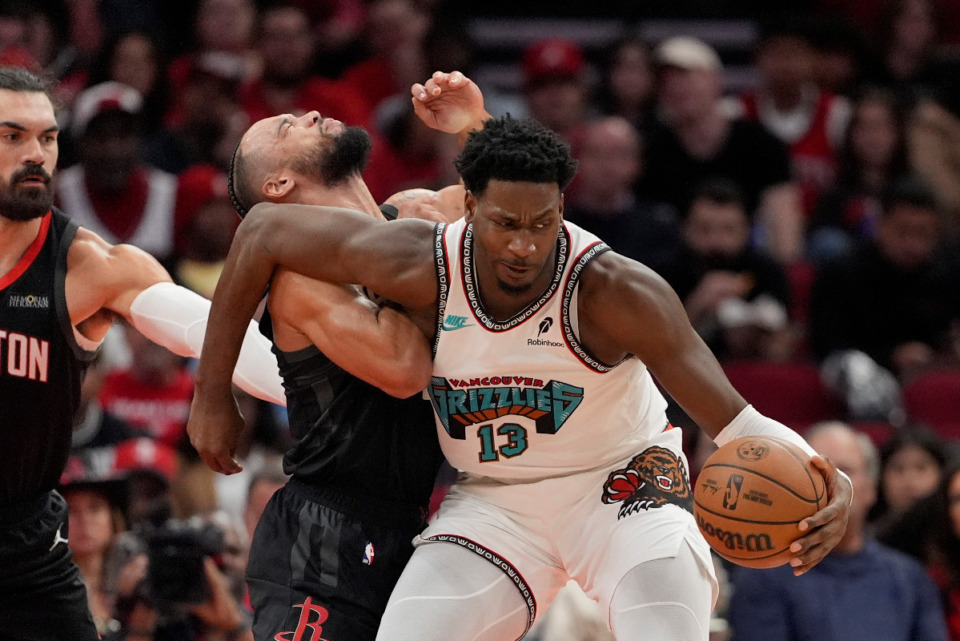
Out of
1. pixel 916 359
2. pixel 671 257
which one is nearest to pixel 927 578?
pixel 916 359

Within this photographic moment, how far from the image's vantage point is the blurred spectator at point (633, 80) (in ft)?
34.7

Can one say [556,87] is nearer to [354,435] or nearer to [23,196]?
[23,196]

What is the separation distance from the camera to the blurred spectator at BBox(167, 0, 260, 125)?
1030cm

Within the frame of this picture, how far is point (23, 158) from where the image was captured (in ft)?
15.4

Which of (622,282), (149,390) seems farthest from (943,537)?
(149,390)

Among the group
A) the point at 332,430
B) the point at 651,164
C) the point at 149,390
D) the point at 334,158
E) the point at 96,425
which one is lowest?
the point at 149,390

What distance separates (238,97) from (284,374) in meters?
5.92

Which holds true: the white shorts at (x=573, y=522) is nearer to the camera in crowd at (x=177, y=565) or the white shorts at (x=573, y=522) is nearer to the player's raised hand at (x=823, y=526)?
the player's raised hand at (x=823, y=526)

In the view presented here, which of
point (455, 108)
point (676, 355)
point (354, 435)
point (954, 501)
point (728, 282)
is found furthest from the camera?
point (728, 282)

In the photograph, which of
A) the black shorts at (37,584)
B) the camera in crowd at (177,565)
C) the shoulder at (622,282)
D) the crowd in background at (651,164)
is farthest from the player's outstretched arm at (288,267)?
the crowd in background at (651,164)

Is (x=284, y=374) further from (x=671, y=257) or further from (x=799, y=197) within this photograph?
(x=799, y=197)

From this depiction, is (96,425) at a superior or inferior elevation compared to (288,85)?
inferior

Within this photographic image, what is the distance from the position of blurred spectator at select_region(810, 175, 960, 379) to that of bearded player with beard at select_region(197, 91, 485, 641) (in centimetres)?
509

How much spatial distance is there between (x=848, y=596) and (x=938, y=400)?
242cm
